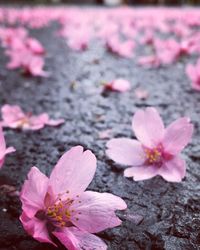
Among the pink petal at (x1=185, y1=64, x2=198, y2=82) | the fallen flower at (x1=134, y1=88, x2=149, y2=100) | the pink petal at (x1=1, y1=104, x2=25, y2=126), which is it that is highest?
the pink petal at (x1=185, y1=64, x2=198, y2=82)

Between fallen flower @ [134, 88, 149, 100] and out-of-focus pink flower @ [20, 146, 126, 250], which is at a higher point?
out-of-focus pink flower @ [20, 146, 126, 250]

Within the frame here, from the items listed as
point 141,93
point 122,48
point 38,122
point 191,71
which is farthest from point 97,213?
point 122,48

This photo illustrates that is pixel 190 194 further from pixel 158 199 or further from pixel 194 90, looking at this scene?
pixel 194 90

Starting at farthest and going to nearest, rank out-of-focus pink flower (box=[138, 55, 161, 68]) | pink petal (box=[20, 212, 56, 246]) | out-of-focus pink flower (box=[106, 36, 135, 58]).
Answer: out-of-focus pink flower (box=[106, 36, 135, 58]), out-of-focus pink flower (box=[138, 55, 161, 68]), pink petal (box=[20, 212, 56, 246])

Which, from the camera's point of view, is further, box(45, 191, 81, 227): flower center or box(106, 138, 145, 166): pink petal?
box(106, 138, 145, 166): pink petal

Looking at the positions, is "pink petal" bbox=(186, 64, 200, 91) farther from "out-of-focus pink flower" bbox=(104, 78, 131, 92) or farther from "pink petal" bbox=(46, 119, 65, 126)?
"pink petal" bbox=(46, 119, 65, 126)

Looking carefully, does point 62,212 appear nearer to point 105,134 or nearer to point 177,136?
point 177,136

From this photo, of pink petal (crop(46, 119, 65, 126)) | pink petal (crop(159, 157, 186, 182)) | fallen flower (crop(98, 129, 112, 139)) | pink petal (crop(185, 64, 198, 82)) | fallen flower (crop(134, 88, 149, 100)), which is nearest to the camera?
pink petal (crop(159, 157, 186, 182))

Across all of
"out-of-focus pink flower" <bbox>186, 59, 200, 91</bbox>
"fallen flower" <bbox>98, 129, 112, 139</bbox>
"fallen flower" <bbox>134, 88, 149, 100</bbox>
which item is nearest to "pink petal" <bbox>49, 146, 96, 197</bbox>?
"fallen flower" <bbox>98, 129, 112, 139</bbox>

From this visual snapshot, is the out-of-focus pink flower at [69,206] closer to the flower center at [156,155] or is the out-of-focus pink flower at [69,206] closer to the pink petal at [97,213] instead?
the pink petal at [97,213]
